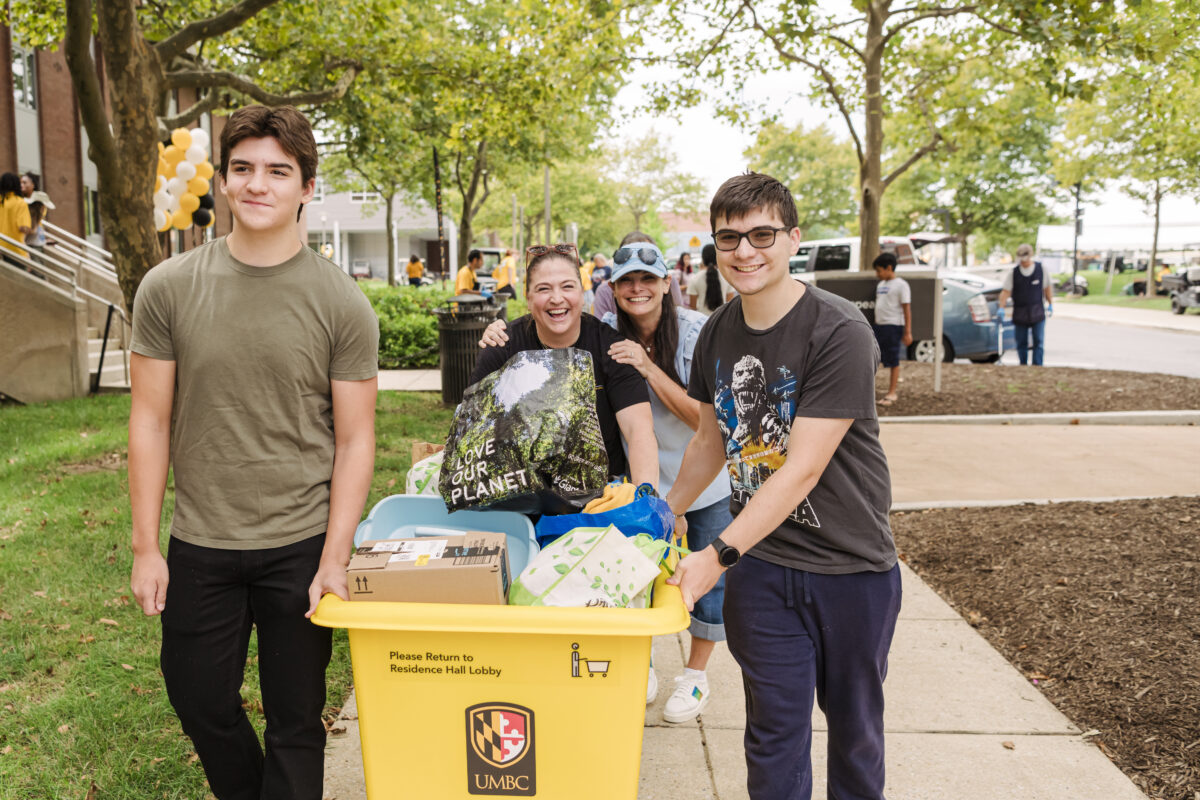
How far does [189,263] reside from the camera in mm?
2336

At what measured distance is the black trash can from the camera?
10.5 m

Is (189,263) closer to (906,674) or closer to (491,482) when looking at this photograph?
(491,482)

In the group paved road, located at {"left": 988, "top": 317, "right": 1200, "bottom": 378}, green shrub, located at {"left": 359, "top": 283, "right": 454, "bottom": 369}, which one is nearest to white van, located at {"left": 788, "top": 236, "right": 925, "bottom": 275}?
paved road, located at {"left": 988, "top": 317, "right": 1200, "bottom": 378}

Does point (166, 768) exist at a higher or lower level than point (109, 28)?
lower

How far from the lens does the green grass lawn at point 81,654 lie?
3316mm

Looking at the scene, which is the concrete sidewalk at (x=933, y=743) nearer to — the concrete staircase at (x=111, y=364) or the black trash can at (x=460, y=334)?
the black trash can at (x=460, y=334)

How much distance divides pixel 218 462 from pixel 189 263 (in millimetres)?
503

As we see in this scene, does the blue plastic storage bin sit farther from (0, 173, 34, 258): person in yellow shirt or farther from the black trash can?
(0, 173, 34, 258): person in yellow shirt

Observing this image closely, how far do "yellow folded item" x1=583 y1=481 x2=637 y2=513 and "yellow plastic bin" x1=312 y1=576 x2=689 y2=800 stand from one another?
0.40m

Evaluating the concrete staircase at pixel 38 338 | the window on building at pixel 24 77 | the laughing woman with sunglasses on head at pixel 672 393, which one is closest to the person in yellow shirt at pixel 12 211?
the concrete staircase at pixel 38 338

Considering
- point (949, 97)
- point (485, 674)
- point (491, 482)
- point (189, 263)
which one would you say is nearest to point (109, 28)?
point (189, 263)

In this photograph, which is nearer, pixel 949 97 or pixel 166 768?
pixel 166 768

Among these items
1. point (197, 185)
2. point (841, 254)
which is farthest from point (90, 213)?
point (841, 254)

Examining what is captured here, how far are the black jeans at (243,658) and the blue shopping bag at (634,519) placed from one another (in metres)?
0.66
